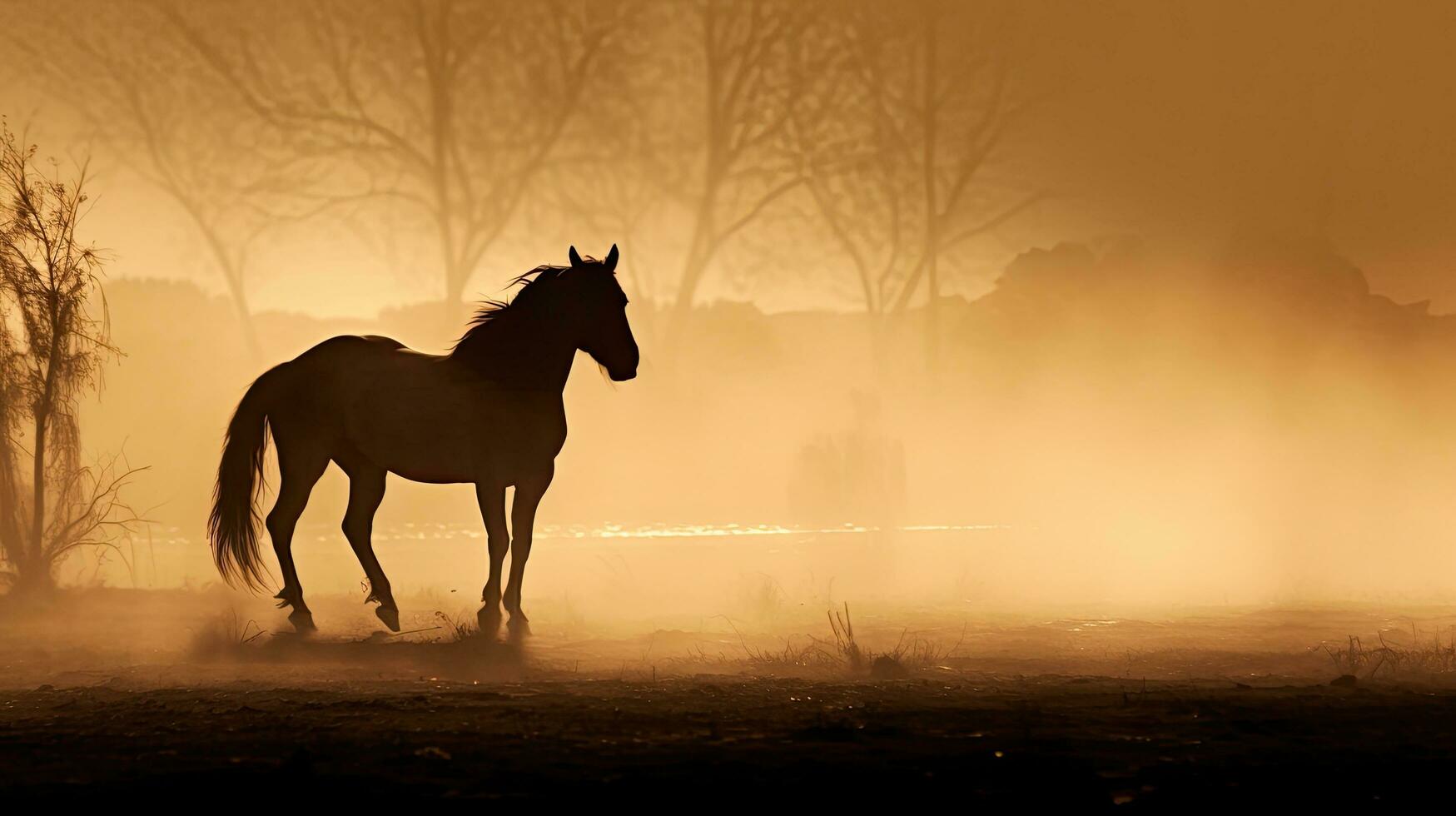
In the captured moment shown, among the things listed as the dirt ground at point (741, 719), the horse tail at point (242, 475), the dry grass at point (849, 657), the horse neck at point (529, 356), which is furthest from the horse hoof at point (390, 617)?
the dry grass at point (849, 657)

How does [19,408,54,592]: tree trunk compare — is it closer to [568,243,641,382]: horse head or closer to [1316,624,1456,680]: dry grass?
[568,243,641,382]: horse head

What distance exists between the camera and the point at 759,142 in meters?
21.8

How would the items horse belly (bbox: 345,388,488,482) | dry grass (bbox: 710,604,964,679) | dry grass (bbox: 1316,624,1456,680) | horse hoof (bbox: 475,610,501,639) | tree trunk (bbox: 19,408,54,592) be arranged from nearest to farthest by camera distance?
dry grass (bbox: 1316,624,1456,680)
dry grass (bbox: 710,604,964,679)
horse hoof (bbox: 475,610,501,639)
horse belly (bbox: 345,388,488,482)
tree trunk (bbox: 19,408,54,592)

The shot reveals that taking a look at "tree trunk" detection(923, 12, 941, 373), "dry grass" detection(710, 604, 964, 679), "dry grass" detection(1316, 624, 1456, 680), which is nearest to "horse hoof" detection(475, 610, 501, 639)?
"dry grass" detection(710, 604, 964, 679)

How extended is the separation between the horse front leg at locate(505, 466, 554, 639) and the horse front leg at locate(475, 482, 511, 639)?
0.24 feet

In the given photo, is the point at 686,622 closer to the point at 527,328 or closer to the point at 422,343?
the point at 527,328

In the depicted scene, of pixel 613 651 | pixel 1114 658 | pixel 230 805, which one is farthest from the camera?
pixel 613 651

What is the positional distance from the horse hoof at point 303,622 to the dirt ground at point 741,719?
0.53 ft

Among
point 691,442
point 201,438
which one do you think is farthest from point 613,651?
point 201,438

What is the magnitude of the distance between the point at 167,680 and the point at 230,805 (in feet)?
10.5

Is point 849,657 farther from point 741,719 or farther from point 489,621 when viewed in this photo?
point 741,719

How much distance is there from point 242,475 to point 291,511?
39 centimetres

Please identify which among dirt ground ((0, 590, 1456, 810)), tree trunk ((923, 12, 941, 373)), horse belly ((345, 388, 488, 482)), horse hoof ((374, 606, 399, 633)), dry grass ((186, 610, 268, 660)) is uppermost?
tree trunk ((923, 12, 941, 373))

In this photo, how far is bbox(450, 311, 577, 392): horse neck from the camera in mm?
8633
